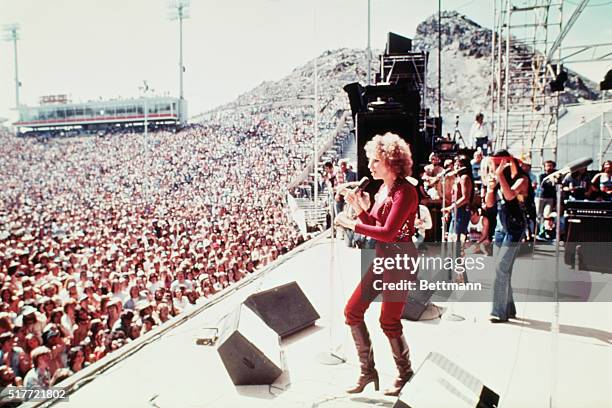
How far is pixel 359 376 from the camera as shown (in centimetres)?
197

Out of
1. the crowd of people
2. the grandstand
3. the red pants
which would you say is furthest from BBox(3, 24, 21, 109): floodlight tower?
the red pants

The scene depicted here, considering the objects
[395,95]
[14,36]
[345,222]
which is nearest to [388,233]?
[345,222]

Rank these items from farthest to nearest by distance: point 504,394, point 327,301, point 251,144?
point 251,144
point 327,301
point 504,394

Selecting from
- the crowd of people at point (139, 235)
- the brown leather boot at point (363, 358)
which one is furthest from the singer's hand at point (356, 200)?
the crowd of people at point (139, 235)

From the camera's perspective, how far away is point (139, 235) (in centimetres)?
583

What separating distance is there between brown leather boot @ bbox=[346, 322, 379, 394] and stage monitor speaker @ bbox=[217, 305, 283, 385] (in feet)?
1.26

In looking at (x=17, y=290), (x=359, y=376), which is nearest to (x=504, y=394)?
(x=359, y=376)

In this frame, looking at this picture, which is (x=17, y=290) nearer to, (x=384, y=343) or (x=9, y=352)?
(x=9, y=352)

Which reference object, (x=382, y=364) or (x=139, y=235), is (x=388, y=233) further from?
(x=139, y=235)

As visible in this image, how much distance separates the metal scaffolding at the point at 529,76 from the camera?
2977 mm

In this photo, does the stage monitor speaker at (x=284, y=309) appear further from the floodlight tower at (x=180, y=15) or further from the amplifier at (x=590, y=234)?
the amplifier at (x=590, y=234)

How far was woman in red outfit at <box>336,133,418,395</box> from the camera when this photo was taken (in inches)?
70.7

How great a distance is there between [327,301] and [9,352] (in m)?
2.06

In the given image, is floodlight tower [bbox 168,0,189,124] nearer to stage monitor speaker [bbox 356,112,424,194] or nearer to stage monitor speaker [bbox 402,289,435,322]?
stage monitor speaker [bbox 356,112,424,194]
